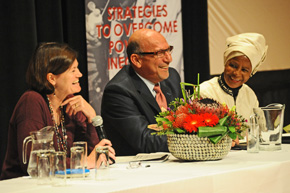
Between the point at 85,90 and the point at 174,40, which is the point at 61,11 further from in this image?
the point at 174,40

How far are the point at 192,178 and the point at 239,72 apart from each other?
2095 mm

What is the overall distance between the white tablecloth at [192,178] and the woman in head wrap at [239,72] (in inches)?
57.1

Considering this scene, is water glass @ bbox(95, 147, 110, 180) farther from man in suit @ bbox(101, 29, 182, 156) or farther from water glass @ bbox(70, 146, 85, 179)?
man in suit @ bbox(101, 29, 182, 156)

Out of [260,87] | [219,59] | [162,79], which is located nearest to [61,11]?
[162,79]

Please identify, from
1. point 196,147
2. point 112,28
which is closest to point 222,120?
point 196,147

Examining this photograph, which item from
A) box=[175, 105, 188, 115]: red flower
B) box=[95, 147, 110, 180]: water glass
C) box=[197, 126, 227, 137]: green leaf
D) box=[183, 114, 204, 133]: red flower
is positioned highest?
box=[175, 105, 188, 115]: red flower

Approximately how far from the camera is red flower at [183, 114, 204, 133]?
86.0 inches

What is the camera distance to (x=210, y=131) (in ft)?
7.13

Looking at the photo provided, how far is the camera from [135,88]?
10.3 feet

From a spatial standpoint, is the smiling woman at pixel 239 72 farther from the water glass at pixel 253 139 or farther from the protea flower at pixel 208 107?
the protea flower at pixel 208 107

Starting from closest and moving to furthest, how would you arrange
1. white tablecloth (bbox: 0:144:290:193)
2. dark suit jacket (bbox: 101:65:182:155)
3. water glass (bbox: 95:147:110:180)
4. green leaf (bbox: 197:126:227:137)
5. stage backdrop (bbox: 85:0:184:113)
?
white tablecloth (bbox: 0:144:290:193) → water glass (bbox: 95:147:110:180) → green leaf (bbox: 197:126:227:137) → dark suit jacket (bbox: 101:65:182:155) → stage backdrop (bbox: 85:0:184:113)

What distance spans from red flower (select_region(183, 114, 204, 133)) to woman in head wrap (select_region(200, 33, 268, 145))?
160 centimetres

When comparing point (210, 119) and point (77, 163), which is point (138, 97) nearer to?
point (210, 119)

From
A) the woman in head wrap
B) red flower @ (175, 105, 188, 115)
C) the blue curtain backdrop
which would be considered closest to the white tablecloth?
red flower @ (175, 105, 188, 115)
